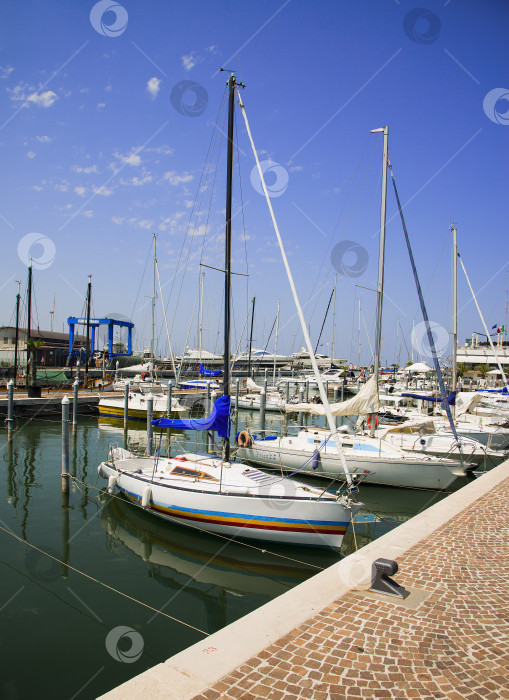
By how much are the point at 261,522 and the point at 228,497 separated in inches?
40.8

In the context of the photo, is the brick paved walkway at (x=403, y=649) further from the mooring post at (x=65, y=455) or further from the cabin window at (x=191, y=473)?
the mooring post at (x=65, y=455)

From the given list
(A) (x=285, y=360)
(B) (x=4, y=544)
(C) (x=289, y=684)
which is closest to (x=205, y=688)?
(C) (x=289, y=684)

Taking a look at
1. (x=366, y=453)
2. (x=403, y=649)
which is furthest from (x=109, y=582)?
(x=366, y=453)

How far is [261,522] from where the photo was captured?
1079cm

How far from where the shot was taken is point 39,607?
8359 mm

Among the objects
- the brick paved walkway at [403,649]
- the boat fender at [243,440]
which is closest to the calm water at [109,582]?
the brick paved walkway at [403,649]

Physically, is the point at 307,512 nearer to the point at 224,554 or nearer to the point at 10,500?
the point at 224,554

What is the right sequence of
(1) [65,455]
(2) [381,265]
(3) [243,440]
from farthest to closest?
(2) [381,265], (3) [243,440], (1) [65,455]

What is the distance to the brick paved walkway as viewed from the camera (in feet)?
13.6

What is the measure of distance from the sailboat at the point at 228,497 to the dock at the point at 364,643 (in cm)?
326

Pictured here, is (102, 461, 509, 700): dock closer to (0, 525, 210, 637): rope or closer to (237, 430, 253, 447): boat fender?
(0, 525, 210, 637): rope

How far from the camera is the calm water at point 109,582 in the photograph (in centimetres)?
687

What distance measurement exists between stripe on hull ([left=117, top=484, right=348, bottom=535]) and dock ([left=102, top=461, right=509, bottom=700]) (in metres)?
3.25

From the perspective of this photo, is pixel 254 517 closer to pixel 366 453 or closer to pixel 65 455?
pixel 366 453
